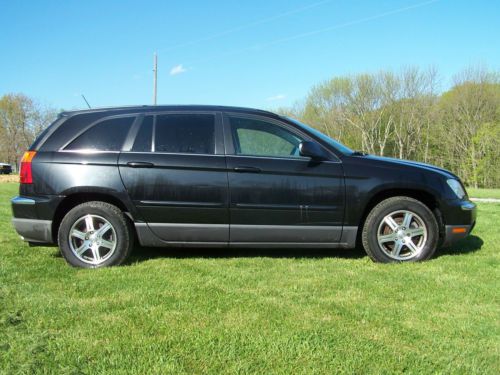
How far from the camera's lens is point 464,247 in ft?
18.7

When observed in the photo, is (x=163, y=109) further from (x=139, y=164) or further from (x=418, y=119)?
(x=418, y=119)

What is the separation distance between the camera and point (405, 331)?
2.99m

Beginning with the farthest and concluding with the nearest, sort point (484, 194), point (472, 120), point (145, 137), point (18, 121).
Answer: point (18, 121) < point (472, 120) < point (484, 194) < point (145, 137)

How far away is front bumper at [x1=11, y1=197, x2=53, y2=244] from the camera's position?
184 inches

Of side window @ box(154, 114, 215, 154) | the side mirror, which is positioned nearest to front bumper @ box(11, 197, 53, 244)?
side window @ box(154, 114, 215, 154)

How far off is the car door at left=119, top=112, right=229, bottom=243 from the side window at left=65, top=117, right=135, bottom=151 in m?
0.16

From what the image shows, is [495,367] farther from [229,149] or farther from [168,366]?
[229,149]

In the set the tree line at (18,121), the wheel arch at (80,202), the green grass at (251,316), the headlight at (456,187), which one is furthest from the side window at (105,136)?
the tree line at (18,121)

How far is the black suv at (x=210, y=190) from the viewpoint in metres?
4.67

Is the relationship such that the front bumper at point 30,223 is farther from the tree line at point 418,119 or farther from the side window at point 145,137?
the tree line at point 418,119

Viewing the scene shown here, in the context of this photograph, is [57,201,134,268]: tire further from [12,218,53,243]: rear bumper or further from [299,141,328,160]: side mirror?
[299,141,328,160]: side mirror

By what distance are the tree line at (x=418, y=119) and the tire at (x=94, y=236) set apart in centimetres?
3763

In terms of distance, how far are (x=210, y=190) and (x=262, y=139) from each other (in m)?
0.80

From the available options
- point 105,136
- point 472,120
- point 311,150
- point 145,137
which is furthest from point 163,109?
point 472,120
